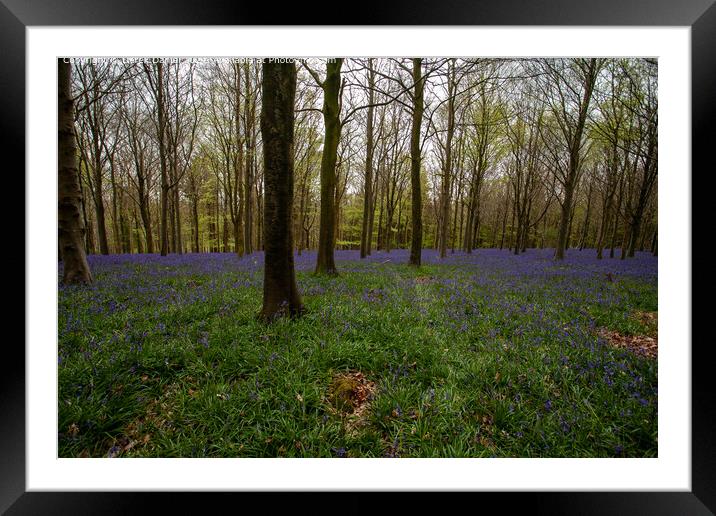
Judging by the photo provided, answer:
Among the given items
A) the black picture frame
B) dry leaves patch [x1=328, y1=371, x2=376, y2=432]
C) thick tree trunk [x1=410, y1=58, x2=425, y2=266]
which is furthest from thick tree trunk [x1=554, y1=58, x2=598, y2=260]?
dry leaves patch [x1=328, y1=371, x2=376, y2=432]

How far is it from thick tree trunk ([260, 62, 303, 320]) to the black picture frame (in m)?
1.25

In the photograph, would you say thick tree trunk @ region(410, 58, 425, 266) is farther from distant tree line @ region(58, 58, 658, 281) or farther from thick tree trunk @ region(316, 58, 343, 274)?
thick tree trunk @ region(316, 58, 343, 274)

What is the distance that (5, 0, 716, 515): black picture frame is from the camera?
1.81 meters

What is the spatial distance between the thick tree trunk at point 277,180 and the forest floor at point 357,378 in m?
0.47

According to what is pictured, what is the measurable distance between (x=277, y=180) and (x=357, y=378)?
106 inches

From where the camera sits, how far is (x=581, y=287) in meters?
5.06

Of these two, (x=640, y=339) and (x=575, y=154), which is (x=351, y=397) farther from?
(x=575, y=154)

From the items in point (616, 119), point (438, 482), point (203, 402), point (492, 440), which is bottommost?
point (438, 482)
